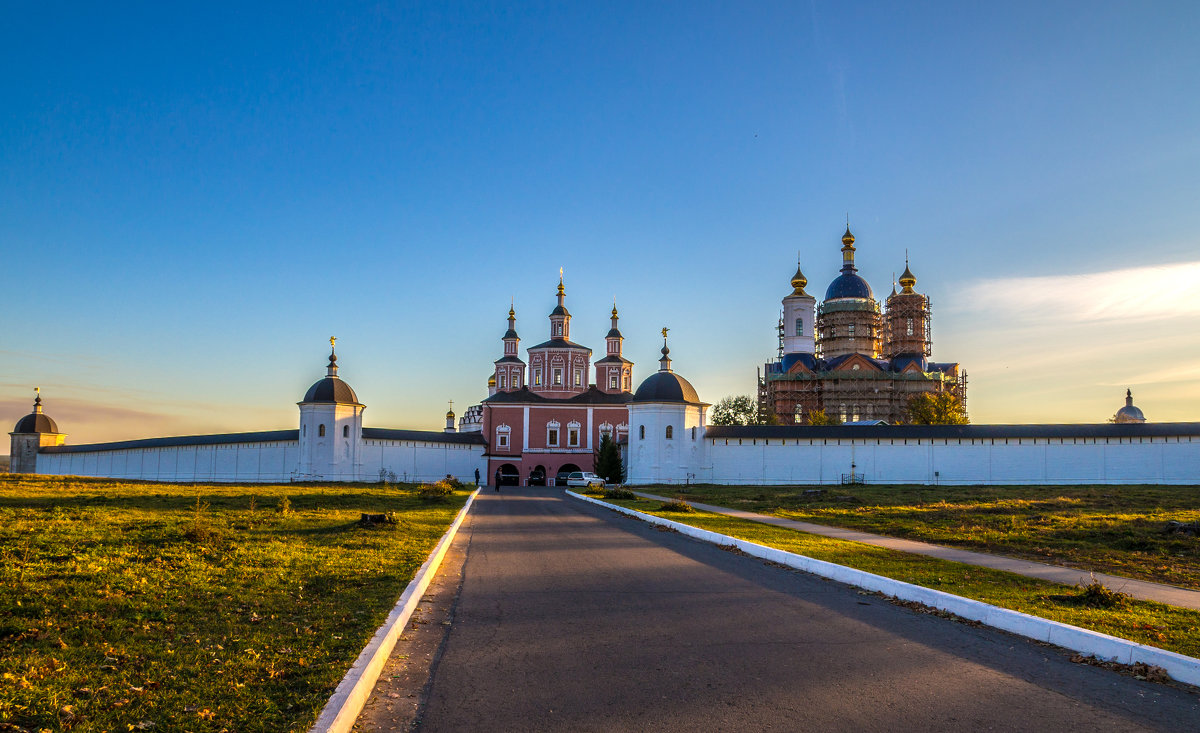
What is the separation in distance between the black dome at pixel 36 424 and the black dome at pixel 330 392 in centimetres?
3256

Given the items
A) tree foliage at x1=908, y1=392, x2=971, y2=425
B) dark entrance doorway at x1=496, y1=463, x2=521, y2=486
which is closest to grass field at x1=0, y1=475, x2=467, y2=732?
dark entrance doorway at x1=496, y1=463, x2=521, y2=486

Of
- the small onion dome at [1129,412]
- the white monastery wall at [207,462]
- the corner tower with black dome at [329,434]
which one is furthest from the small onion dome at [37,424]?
the small onion dome at [1129,412]

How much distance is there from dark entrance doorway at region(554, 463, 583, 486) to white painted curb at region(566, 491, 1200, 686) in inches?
1956

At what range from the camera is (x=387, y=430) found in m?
53.7

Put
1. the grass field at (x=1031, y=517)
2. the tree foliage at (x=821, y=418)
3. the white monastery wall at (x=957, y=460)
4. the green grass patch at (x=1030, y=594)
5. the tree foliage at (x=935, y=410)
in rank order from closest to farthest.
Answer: the green grass patch at (x=1030, y=594), the grass field at (x=1031, y=517), the white monastery wall at (x=957, y=460), the tree foliage at (x=935, y=410), the tree foliage at (x=821, y=418)

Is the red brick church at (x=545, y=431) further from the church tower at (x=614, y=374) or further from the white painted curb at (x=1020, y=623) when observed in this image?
the white painted curb at (x=1020, y=623)

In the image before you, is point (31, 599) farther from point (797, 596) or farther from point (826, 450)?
point (826, 450)

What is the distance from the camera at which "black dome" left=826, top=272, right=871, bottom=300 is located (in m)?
73.4

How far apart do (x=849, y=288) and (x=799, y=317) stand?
5.03 metres

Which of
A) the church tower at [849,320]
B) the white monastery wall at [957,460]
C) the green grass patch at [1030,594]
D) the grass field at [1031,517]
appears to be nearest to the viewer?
the green grass patch at [1030,594]

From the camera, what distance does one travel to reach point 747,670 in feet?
19.9

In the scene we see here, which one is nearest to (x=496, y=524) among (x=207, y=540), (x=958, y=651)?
(x=207, y=540)

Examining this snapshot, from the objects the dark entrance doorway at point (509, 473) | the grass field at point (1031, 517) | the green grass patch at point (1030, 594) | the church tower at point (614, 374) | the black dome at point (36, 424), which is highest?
the church tower at point (614, 374)

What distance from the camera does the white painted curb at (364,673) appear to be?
182 inches
